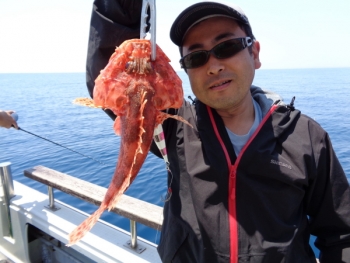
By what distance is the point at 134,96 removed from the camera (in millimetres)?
1545

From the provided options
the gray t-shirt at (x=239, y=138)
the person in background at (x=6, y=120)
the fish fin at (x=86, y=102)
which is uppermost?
the fish fin at (x=86, y=102)

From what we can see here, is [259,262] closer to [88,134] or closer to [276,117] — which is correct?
[276,117]

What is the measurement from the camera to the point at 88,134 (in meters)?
16.8

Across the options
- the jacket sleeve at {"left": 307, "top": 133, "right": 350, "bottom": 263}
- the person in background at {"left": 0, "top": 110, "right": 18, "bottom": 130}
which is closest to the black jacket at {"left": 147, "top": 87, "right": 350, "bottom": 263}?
the jacket sleeve at {"left": 307, "top": 133, "right": 350, "bottom": 263}

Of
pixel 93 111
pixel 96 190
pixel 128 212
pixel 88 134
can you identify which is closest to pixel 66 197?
pixel 96 190

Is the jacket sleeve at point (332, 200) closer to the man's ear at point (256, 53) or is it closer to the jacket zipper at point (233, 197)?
the jacket zipper at point (233, 197)

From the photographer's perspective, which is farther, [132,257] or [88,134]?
[88,134]

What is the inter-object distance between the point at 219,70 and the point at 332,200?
120 cm

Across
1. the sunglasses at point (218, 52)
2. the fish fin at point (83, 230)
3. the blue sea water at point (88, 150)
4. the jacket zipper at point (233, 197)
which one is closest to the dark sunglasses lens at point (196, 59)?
the sunglasses at point (218, 52)

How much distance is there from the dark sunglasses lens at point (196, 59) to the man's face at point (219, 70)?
0.03 m

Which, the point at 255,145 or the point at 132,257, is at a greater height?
the point at 255,145

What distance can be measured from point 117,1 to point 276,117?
1.38 metres

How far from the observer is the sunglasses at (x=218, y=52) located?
1.92 m

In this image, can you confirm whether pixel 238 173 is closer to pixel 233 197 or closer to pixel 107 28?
pixel 233 197
